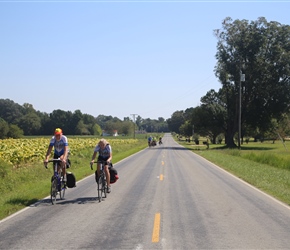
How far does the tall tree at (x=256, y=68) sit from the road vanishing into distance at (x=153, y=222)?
49219 millimetres

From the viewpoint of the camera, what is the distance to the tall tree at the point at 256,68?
60881mm

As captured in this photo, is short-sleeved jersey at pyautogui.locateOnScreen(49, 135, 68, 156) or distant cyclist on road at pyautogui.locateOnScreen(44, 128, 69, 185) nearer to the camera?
distant cyclist on road at pyautogui.locateOnScreen(44, 128, 69, 185)

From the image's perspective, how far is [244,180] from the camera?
18.7 m

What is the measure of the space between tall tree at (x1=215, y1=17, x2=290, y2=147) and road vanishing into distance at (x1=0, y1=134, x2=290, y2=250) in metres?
49.2

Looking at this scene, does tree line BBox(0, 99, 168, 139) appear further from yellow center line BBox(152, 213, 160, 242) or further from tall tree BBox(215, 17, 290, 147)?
yellow center line BBox(152, 213, 160, 242)

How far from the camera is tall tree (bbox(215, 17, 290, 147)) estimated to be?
200ft

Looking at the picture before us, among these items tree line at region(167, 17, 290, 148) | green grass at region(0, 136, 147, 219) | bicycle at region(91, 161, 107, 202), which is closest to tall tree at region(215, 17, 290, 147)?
tree line at region(167, 17, 290, 148)

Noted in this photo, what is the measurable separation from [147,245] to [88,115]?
520ft

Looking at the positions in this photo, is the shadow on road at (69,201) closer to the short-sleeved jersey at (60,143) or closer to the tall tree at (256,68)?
the short-sleeved jersey at (60,143)

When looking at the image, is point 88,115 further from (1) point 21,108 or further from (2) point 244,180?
(2) point 244,180

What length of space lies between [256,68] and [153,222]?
5540cm

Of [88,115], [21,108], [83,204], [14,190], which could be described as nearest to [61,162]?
[83,204]

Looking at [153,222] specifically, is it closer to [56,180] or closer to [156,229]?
[156,229]

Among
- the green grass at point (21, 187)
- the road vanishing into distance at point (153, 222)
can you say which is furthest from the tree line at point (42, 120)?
the road vanishing into distance at point (153, 222)
